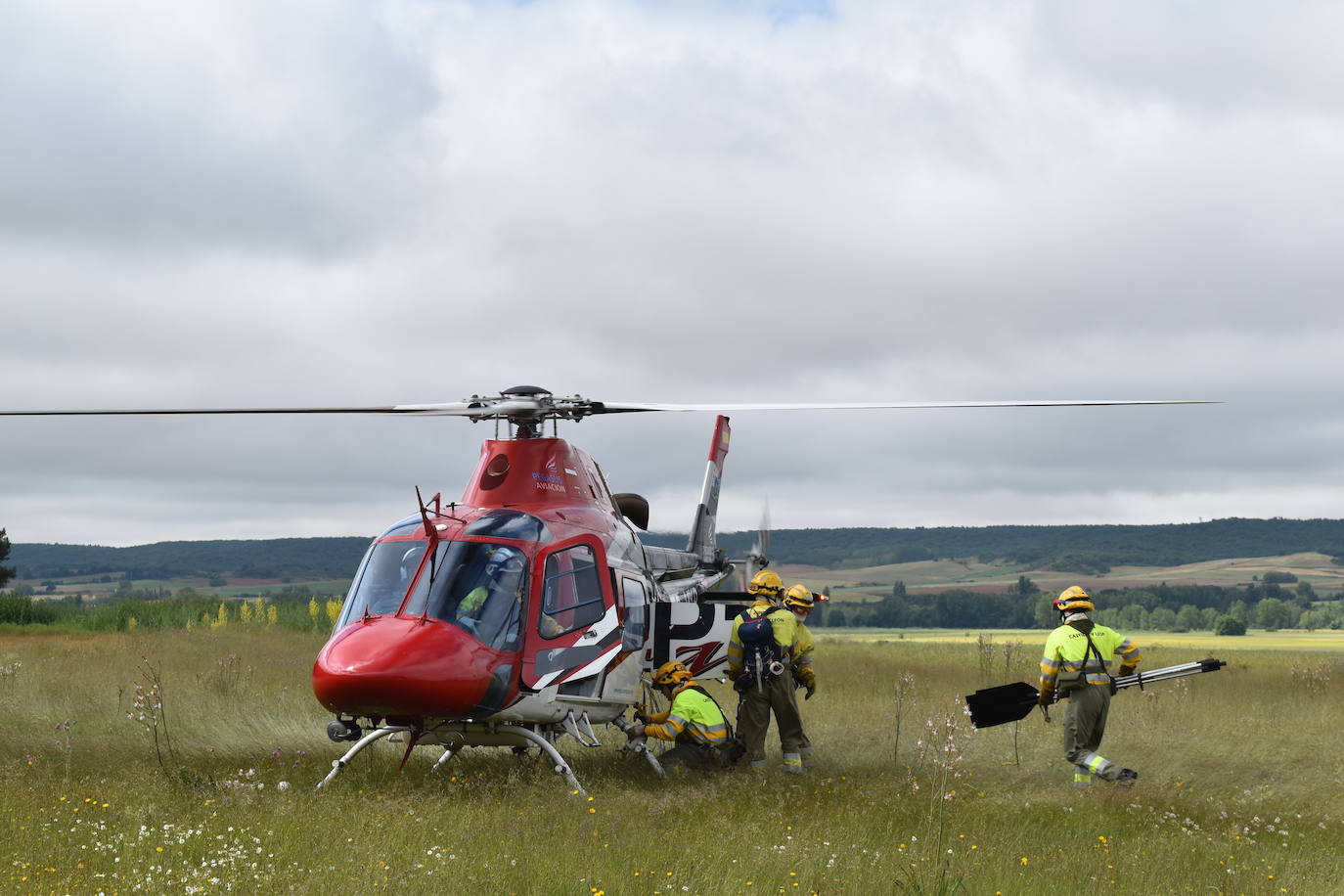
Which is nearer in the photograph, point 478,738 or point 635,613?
point 478,738

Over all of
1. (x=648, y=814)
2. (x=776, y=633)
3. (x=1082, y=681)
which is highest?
(x=776, y=633)

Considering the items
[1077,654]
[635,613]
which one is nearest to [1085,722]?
[1077,654]

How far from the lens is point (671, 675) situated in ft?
42.8

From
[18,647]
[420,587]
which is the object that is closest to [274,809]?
[420,587]

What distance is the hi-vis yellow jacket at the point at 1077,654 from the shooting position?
12508mm

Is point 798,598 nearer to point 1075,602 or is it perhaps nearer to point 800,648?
point 800,648

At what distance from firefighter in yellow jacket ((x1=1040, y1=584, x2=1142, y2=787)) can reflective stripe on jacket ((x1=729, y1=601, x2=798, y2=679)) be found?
Answer: 260 centimetres

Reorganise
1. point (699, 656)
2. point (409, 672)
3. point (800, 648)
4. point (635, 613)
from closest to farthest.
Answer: point (409, 672) → point (635, 613) → point (800, 648) → point (699, 656)

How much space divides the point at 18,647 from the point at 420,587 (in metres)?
22.3

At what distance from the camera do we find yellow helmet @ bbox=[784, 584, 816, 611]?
1344 cm

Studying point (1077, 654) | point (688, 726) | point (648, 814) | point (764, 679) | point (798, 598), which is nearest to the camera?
point (648, 814)

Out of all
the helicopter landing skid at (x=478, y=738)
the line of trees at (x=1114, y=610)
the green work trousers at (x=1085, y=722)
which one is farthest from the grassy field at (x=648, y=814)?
the line of trees at (x=1114, y=610)

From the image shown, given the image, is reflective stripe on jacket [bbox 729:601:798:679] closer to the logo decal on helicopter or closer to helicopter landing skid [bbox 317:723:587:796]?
the logo decal on helicopter

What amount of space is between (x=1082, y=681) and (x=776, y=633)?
10.3ft
